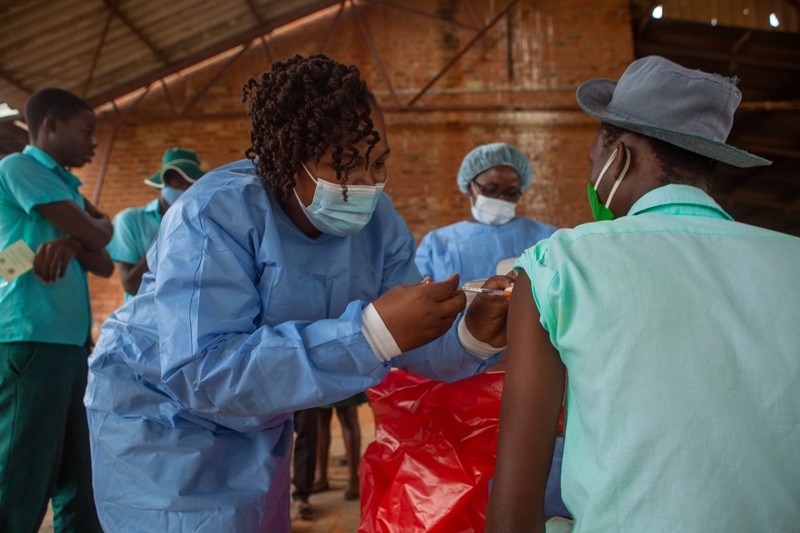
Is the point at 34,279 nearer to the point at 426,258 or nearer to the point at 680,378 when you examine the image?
the point at 426,258

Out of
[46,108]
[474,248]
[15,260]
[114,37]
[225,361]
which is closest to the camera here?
[225,361]

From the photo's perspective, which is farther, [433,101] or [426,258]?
[433,101]

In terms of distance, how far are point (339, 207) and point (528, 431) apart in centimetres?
63

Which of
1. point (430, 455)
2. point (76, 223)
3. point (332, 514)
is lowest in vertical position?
point (332, 514)

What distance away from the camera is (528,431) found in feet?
2.94

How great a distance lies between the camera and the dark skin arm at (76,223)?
1.97 m

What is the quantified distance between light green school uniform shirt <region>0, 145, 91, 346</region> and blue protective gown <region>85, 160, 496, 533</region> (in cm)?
71

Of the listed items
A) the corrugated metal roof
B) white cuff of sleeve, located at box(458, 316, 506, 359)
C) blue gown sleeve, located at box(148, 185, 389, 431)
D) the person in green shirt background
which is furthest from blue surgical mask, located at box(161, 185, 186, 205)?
the corrugated metal roof

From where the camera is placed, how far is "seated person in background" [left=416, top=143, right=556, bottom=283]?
2.79 metres

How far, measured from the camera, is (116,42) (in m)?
5.62

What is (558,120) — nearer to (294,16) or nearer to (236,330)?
(294,16)

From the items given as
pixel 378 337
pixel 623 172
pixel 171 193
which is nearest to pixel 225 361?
pixel 378 337

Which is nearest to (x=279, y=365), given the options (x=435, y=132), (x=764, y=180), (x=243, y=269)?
(x=243, y=269)

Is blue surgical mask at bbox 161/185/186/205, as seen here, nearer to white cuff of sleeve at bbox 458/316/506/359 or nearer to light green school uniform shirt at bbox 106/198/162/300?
light green school uniform shirt at bbox 106/198/162/300
